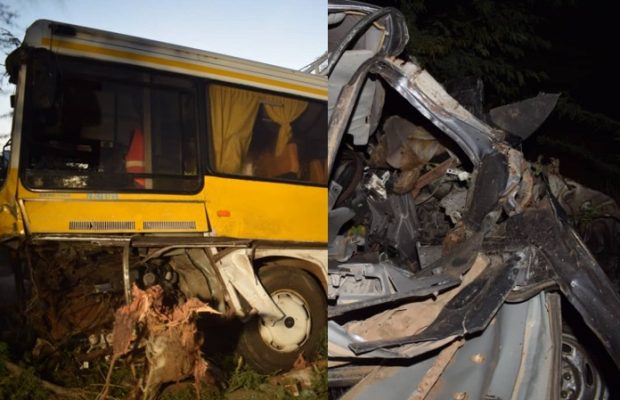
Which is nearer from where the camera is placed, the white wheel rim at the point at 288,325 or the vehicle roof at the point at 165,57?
the vehicle roof at the point at 165,57

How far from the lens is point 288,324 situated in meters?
1.54

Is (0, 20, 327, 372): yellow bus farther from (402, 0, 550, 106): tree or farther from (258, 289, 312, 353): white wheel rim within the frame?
(402, 0, 550, 106): tree

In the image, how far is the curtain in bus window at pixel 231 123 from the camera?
1664 millimetres

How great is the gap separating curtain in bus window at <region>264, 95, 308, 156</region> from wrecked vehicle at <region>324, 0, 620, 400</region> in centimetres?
22

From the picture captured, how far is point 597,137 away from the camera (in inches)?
237

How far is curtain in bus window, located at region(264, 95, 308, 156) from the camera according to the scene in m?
1.54

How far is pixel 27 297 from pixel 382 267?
143 centimetres

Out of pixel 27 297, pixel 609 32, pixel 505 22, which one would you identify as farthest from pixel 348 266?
pixel 505 22

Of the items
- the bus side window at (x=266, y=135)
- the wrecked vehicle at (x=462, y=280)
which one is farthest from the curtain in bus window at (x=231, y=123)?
the wrecked vehicle at (x=462, y=280)

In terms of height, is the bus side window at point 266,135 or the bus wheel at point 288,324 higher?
the bus side window at point 266,135

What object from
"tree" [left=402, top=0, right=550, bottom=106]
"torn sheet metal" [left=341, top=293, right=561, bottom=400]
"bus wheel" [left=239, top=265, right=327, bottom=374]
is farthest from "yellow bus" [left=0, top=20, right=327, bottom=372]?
"tree" [left=402, top=0, right=550, bottom=106]

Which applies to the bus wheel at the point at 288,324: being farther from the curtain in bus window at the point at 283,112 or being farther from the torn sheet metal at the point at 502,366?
the torn sheet metal at the point at 502,366

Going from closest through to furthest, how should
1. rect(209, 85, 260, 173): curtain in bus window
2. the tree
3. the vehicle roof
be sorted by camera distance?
the vehicle roof < rect(209, 85, 260, 173): curtain in bus window < the tree

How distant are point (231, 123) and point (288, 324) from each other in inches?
28.4
